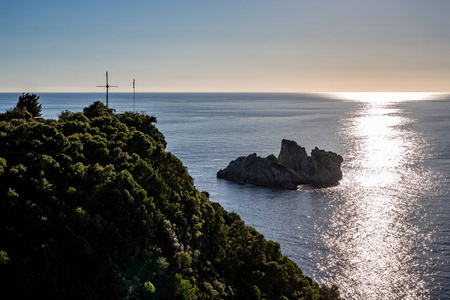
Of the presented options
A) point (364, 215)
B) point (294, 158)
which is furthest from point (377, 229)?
point (294, 158)

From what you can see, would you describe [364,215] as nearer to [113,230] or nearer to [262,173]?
[262,173]

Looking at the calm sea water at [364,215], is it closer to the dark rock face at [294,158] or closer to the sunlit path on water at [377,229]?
the sunlit path on water at [377,229]

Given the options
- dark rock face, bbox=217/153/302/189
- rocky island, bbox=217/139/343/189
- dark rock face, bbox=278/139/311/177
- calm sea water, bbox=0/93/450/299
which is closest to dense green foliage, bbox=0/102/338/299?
calm sea water, bbox=0/93/450/299

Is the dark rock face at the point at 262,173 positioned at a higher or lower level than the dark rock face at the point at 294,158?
lower

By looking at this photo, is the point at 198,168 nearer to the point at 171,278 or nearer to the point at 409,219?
the point at 409,219

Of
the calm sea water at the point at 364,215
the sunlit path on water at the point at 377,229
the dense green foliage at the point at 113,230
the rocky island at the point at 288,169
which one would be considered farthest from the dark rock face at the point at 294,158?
the dense green foliage at the point at 113,230

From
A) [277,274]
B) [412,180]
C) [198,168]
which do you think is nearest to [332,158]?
[412,180]
